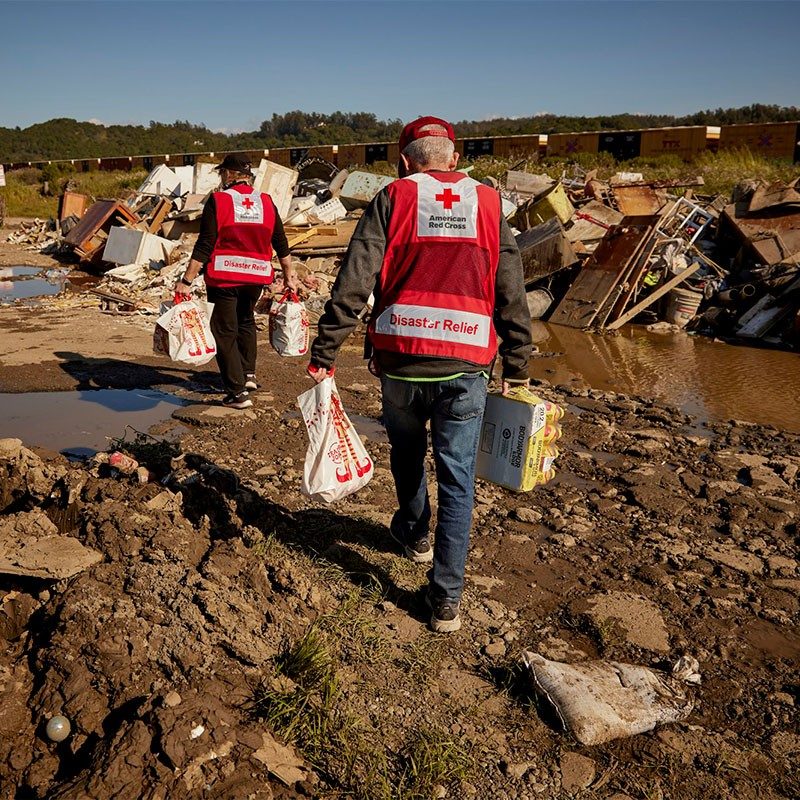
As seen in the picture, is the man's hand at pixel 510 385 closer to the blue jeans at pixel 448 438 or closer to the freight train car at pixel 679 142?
the blue jeans at pixel 448 438

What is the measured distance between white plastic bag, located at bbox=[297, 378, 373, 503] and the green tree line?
198ft

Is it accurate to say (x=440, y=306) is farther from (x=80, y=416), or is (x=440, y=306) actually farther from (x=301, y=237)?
(x=301, y=237)

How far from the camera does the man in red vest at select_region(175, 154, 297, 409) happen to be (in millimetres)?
5219

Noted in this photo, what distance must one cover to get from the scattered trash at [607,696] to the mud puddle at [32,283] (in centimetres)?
1049

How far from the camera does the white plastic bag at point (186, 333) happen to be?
5.41 m

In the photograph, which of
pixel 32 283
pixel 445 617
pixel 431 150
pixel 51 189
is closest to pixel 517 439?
pixel 445 617

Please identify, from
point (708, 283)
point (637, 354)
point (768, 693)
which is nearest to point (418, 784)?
point (768, 693)

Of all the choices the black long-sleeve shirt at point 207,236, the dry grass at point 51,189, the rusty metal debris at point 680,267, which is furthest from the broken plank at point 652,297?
the dry grass at point 51,189

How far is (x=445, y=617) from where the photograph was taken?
9.55 feet

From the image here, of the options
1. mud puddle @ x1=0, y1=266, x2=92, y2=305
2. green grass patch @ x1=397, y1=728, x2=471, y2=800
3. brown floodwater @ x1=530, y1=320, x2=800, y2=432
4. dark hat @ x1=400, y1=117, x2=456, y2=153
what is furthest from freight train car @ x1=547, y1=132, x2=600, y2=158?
green grass patch @ x1=397, y1=728, x2=471, y2=800

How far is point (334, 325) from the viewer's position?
284 centimetres

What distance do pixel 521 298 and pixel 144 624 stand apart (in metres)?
1.83

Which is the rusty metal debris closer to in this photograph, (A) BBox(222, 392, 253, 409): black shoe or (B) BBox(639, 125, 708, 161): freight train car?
(A) BBox(222, 392, 253, 409): black shoe

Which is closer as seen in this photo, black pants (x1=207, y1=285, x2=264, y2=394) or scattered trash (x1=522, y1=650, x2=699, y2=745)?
scattered trash (x1=522, y1=650, x2=699, y2=745)
